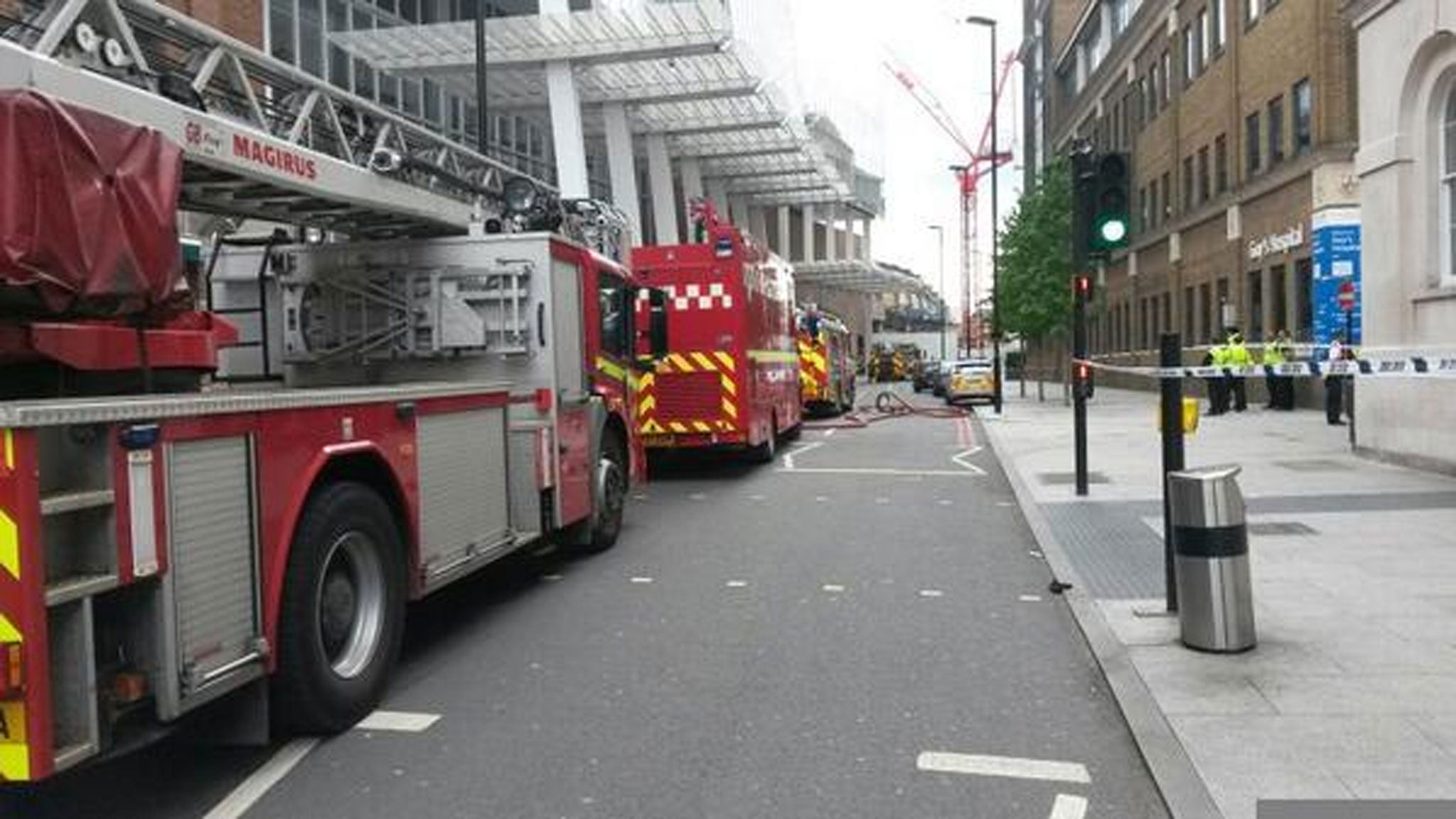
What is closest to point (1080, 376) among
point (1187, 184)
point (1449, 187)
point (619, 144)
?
point (1449, 187)

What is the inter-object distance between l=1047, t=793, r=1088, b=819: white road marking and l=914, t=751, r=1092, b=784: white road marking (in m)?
0.18

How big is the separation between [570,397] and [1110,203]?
180 inches

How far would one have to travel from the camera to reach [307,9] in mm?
24719

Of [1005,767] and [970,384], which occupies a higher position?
[970,384]

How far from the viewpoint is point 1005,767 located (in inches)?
209

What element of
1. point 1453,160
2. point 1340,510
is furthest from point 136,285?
point 1453,160

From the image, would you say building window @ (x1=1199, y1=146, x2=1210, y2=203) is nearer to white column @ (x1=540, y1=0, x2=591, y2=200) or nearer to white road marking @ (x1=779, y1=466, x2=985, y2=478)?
white column @ (x1=540, y1=0, x2=591, y2=200)

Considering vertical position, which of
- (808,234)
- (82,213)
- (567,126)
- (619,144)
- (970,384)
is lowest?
(970,384)

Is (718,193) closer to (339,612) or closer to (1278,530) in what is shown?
(1278,530)

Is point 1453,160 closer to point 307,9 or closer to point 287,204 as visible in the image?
point 287,204

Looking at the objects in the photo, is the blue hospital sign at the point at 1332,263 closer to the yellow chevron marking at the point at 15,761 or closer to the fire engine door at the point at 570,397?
the fire engine door at the point at 570,397

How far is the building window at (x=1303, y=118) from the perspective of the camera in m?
27.5

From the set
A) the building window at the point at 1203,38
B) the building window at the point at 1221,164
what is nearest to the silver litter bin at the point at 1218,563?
the building window at the point at 1221,164

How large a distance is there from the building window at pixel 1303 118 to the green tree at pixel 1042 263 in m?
9.11
